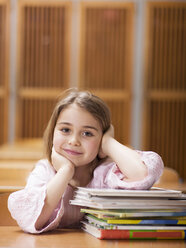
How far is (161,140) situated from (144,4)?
2.19 m

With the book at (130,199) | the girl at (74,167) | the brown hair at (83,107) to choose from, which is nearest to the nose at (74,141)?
the girl at (74,167)

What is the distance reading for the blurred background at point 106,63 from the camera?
8.89m

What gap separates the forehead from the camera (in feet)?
5.73

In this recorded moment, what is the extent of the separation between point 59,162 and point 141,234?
381 mm

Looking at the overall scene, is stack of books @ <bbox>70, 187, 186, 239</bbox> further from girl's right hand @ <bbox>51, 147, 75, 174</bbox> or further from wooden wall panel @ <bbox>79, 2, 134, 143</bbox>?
wooden wall panel @ <bbox>79, 2, 134, 143</bbox>

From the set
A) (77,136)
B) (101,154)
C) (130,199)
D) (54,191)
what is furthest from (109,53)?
(130,199)

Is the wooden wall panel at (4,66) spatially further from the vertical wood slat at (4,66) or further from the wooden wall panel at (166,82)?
Result: the wooden wall panel at (166,82)

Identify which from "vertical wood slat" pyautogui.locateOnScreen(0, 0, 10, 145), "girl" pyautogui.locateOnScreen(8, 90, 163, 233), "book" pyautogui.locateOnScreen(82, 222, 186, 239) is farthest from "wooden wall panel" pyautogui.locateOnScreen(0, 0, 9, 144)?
"book" pyautogui.locateOnScreen(82, 222, 186, 239)

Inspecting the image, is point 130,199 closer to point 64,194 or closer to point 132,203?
point 132,203

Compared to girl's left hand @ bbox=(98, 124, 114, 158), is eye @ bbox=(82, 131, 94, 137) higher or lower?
higher

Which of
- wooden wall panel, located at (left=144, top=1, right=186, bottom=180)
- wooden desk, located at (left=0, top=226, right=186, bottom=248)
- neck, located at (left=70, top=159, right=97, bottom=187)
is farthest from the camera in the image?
wooden wall panel, located at (left=144, top=1, right=186, bottom=180)

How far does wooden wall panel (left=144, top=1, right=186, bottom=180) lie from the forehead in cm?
715

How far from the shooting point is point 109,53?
9008 millimetres

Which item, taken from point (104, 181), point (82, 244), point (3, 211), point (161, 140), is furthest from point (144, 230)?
point (161, 140)
